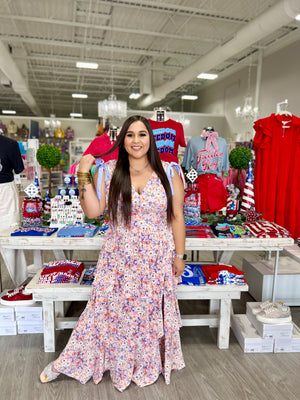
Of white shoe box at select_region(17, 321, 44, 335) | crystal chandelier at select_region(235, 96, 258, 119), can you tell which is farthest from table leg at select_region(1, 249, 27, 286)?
crystal chandelier at select_region(235, 96, 258, 119)

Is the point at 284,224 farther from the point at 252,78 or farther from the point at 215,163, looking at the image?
the point at 252,78

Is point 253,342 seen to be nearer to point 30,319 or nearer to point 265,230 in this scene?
point 265,230

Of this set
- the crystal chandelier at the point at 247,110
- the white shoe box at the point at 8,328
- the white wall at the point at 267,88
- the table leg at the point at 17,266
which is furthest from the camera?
the white wall at the point at 267,88

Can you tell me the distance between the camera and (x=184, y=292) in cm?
240

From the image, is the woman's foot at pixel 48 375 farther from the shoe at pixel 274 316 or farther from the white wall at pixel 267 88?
the white wall at pixel 267 88

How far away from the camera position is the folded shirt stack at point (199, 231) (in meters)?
2.53

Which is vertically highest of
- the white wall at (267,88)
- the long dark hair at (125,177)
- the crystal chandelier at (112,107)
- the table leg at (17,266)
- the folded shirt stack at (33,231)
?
the white wall at (267,88)

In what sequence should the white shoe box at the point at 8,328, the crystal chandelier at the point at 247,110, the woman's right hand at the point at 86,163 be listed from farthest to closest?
the crystal chandelier at the point at 247,110
the white shoe box at the point at 8,328
the woman's right hand at the point at 86,163

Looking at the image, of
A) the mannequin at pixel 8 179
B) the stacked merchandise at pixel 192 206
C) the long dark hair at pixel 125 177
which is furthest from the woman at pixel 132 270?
the mannequin at pixel 8 179

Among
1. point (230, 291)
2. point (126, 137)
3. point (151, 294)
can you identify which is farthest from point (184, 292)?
point (126, 137)

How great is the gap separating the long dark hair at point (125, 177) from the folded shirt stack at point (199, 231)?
2.11 feet

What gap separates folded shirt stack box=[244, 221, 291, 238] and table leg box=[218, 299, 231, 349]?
59 cm

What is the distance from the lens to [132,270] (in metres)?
1.97

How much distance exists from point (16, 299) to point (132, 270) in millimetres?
1294
